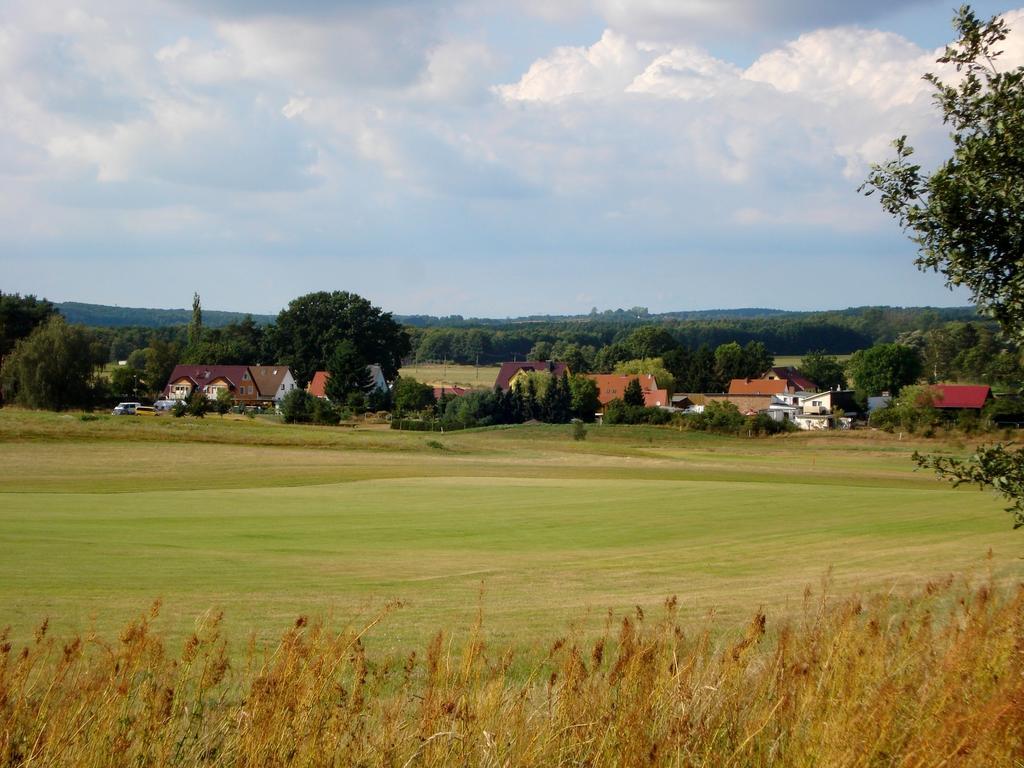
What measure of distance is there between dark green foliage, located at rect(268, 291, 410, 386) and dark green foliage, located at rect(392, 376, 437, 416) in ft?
73.5

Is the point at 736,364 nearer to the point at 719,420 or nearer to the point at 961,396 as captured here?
the point at 961,396

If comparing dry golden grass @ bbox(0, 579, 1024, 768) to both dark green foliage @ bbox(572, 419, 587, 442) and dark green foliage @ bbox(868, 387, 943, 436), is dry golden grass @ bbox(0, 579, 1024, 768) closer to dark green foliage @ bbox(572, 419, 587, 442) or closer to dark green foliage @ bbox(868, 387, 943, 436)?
dark green foliage @ bbox(572, 419, 587, 442)

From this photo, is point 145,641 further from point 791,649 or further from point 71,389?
point 71,389

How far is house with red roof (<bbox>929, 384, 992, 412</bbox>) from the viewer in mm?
82938

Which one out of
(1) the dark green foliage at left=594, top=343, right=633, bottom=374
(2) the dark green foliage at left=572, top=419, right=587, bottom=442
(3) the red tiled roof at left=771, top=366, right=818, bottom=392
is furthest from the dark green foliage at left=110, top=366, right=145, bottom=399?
(3) the red tiled roof at left=771, top=366, right=818, bottom=392

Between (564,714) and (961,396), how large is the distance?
293 feet

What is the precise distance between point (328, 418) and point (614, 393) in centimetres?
3738

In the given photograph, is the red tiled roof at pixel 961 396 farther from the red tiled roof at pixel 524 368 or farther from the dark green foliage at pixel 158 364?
the dark green foliage at pixel 158 364

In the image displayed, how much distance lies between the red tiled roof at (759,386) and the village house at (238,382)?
55.4 metres

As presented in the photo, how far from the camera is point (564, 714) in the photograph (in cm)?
532

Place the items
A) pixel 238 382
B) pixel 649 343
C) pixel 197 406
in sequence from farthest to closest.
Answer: pixel 649 343, pixel 238 382, pixel 197 406

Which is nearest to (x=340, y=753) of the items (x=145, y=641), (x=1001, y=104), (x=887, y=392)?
(x=145, y=641)

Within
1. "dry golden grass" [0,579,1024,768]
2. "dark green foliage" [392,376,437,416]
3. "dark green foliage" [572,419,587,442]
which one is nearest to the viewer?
"dry golden grass" [0,579,1024,768]

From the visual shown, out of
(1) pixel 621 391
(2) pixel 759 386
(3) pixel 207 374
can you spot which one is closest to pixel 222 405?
(3) pixel 207 374
